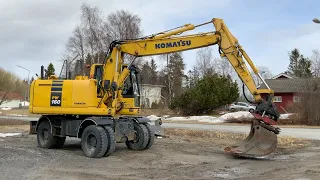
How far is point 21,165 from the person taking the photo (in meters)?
11.8

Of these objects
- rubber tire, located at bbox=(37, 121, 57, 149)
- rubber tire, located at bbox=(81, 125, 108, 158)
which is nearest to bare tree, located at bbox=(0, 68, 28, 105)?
rubber tire, located at bbox=(37, 121, 57, 149)

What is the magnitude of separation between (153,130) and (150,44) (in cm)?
344

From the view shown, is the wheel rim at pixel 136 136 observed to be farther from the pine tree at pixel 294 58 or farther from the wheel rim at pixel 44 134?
the pine tree at pixel 294 58

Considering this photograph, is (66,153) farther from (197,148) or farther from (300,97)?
(300,97)

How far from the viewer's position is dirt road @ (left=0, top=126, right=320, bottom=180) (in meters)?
10.7

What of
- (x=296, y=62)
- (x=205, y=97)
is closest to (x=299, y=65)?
(x=296, y=62)

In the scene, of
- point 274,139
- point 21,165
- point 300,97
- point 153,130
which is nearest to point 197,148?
point 153,130

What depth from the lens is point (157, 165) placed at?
12633mm

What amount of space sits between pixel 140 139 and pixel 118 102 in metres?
1.69

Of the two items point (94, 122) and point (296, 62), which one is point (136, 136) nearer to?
point (94, 122)

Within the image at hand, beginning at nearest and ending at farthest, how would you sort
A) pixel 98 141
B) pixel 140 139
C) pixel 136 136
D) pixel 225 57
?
pixel 98 141 → pixel 225 57 → pixel 140 139 → pixel 136 136

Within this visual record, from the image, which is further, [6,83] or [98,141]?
[6,83]

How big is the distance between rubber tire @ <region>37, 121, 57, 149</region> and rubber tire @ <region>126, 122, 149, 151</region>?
2.94 metres

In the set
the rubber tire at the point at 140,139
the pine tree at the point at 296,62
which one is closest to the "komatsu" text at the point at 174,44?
the rubber tire at the point at 140,139
